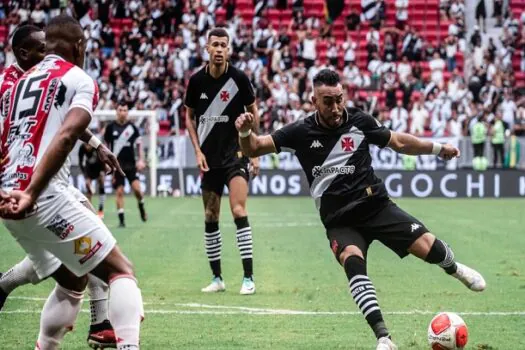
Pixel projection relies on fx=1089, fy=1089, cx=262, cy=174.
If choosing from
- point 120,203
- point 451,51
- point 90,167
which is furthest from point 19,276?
point 451,51

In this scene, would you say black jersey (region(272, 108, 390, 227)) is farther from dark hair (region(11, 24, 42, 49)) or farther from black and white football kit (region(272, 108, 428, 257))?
dark hair (region(11, 24, 42, 49))

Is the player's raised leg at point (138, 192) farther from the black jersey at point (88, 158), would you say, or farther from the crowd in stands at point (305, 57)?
the crowd in stands at point (305, 57)

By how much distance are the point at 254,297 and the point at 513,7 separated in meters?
32.9

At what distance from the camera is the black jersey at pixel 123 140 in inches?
884

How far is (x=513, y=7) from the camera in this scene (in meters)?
41.8

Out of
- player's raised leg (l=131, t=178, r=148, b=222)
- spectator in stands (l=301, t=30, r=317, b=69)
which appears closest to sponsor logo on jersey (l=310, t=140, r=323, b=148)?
player's raised leg (l=131, t=178, r=148, b=222)

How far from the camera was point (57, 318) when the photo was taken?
6875mm

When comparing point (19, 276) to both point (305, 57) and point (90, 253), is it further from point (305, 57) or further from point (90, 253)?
point (305, 57)

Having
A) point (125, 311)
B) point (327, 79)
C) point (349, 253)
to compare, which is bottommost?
point (349, 253)

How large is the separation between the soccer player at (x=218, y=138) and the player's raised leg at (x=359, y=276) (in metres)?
3.40

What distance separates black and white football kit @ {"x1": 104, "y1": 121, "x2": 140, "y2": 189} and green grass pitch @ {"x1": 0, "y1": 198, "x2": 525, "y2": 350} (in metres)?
1.97

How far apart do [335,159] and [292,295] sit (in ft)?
10.1

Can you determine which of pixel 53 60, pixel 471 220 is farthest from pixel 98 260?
pixel 471 220

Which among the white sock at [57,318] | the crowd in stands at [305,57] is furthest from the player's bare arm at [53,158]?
the crowd in stands at [305,57]
